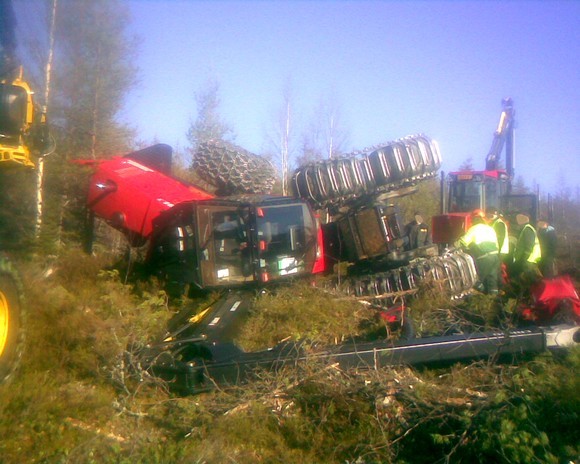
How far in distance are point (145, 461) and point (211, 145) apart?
789 cm

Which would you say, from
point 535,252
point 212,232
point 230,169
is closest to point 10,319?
point 212,232

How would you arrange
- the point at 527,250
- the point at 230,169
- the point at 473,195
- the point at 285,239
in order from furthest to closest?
the point at 473,195 < the point at 230,169 < the point at 527,250 < the point at 285,239

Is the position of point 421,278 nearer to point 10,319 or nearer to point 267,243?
point 267,243

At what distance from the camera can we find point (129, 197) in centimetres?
906

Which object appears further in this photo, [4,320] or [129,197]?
[129,197]

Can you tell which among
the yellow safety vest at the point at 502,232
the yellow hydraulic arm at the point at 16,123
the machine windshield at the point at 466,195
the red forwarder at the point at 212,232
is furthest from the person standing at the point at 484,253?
the yellow hydraulic arm at the point at 16,123

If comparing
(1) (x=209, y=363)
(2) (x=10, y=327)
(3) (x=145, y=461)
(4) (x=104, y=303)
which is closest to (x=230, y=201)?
(4) (x=104, y=303)

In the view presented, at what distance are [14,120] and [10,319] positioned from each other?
5.69ft

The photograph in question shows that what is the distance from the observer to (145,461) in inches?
155

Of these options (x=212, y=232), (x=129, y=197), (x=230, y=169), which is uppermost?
(x=230, y=169)

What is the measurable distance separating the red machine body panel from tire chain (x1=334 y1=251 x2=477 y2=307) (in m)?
3.07

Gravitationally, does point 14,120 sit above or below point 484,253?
above

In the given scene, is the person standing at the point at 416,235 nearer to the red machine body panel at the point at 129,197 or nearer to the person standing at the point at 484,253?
the person standing at the point at 484,253

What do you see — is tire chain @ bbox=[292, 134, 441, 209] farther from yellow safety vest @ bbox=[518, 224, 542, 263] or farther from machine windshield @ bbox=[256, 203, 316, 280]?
yellow safety vest @ bbox=[518, 224, 542, 263]
